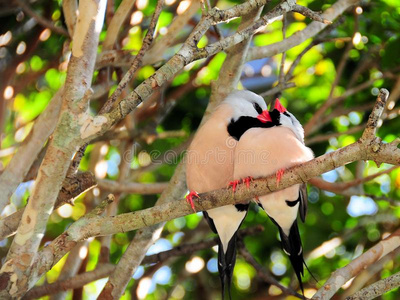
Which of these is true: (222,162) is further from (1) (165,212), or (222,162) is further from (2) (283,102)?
(2) (283,102)

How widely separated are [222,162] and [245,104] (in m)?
0.50

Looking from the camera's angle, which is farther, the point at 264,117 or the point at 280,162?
the point at 264,117

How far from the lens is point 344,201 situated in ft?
15.9

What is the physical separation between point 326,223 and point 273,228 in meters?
0.40

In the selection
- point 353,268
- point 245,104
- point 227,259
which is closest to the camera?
point 353,268

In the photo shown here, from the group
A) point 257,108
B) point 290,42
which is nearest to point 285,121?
point 257,108

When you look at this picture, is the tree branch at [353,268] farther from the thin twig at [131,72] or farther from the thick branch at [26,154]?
the thick branch at [26,154]

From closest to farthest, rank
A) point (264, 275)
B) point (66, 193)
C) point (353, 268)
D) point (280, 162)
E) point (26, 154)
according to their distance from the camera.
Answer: point (66, 193), point (280, 162), point (353, 268), point (26, 154), point (264, 275)

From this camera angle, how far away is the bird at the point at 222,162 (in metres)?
3.40

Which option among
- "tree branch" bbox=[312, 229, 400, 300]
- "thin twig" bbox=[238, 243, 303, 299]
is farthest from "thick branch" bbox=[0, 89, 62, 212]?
"tree branch" bbox=[312, 229, 400, 300]

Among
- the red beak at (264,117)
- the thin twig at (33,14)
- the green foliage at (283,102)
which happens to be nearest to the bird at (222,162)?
the red beak at (264,117)

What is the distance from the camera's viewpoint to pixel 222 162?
340cm

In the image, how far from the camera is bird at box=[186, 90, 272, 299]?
3402 mm

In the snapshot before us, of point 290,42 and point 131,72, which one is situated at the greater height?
point 131,72
